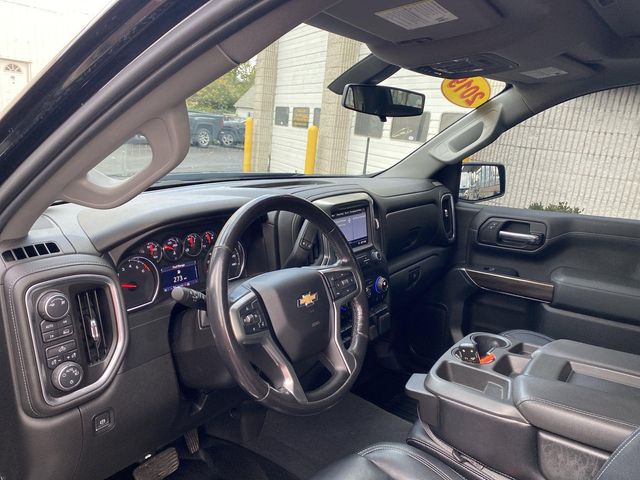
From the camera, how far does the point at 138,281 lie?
1.54m

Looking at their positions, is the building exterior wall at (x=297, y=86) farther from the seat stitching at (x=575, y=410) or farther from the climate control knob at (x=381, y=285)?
the seat stitching at (x=575, y=410)

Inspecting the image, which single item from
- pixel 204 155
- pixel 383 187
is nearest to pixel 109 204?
pixel 204 155

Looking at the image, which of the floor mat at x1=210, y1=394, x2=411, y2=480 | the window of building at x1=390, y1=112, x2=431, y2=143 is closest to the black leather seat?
the floor mat at x1=210, y1=394, x2=411, y2=480

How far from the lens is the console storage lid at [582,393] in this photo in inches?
49.6

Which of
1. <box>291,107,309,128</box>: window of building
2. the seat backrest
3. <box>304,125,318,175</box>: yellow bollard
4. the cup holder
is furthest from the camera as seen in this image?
<box>291,107,309,128</box>: window of building

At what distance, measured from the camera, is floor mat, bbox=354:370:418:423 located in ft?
8.54

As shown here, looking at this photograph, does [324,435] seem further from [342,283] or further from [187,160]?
[187,160]

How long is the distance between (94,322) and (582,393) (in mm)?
1345

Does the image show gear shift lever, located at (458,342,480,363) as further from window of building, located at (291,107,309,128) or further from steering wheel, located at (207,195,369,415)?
window of building, located at (291,107,309,128)

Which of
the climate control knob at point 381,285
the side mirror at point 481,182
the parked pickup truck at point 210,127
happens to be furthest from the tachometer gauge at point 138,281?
the side mirror at point 481,182

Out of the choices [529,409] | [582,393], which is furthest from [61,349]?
[582,393]

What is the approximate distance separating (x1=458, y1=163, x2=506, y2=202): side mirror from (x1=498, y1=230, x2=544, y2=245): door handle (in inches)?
13.8

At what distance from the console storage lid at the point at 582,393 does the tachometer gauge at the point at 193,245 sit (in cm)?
109

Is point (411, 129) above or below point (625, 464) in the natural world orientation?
above
